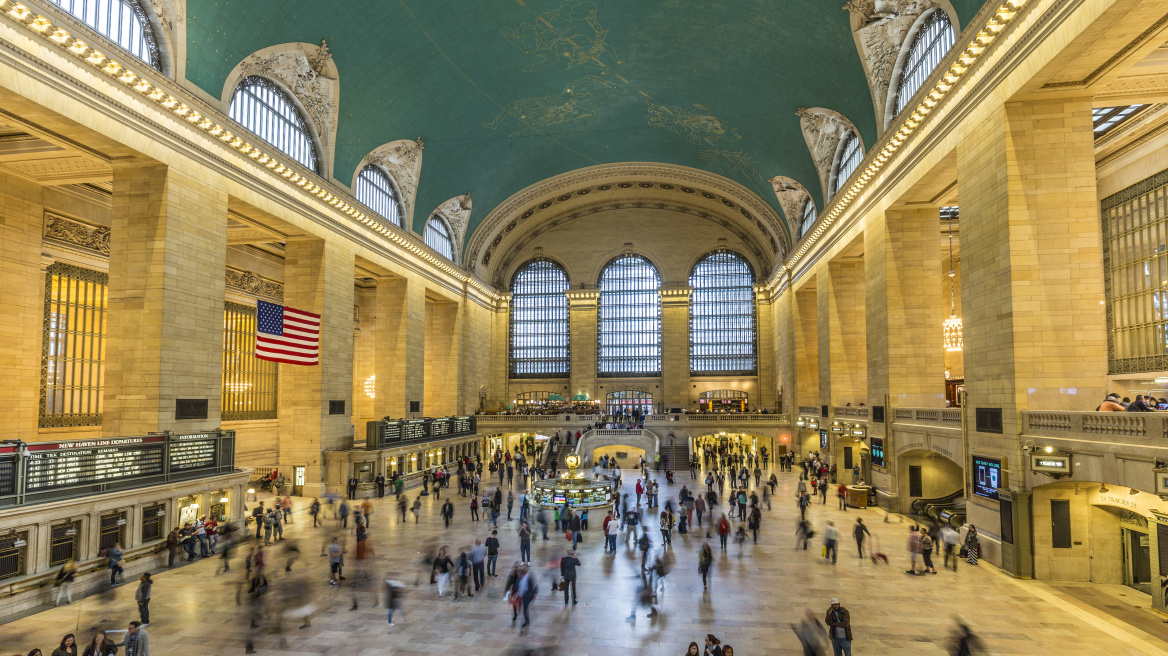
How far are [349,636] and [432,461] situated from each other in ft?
67.8

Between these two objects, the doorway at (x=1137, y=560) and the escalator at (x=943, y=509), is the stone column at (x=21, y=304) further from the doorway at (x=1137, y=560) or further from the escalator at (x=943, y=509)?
the doorway at (x=1137, y=560)

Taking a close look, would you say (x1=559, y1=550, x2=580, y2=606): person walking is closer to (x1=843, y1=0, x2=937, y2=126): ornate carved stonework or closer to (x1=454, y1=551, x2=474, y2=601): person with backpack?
(x1=454, y1=551, x2=474, y2=601): person with backpack

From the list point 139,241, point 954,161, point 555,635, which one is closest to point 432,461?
point 139,241

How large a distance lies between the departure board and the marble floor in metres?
2.19

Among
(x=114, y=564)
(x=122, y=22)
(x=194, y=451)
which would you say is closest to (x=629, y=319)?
(x=194, y=451)

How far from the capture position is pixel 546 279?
156ft

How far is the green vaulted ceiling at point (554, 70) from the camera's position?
66.3ft

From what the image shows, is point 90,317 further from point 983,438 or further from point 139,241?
point 983,438

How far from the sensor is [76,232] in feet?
66.3

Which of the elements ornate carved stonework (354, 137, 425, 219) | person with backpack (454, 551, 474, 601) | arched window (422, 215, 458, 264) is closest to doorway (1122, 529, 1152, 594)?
person with backpack (454, 551, 474, 601)

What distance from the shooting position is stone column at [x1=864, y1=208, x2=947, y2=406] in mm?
20844

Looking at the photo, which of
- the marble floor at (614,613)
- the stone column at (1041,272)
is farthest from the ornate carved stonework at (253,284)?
the stone column at (1041,272)

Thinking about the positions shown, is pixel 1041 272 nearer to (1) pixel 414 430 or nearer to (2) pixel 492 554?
(2) pixel 492 554

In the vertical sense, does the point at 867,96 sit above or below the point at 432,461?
above
